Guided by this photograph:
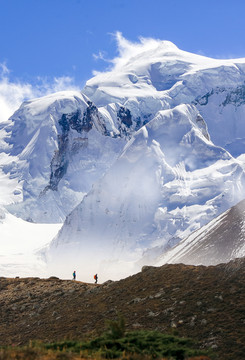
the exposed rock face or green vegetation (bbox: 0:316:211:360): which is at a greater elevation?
the exposed rock face

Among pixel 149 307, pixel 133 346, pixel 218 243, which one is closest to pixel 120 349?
pixel 133 346

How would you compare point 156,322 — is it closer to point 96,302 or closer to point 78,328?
point 78,328

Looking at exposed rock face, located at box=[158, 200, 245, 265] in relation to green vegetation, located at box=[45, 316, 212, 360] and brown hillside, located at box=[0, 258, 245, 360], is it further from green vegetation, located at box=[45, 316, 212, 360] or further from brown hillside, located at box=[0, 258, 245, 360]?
green vegetation, located at box=[45, 316, 212, 360]

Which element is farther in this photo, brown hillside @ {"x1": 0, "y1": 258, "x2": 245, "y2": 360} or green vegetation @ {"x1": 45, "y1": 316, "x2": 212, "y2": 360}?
brown hillside @ {"x1": 0, "y1": 258, "x2": 245, "y2": 360}

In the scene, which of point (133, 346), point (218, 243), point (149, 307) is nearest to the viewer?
point (133, 346)

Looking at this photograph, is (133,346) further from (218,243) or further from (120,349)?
(218,243)

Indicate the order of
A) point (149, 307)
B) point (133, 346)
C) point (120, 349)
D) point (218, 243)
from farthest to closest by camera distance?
point (218, 243)
point (149, 307)
point (133, 346)
point (120, 349)

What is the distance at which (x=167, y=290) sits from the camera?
44219 mm

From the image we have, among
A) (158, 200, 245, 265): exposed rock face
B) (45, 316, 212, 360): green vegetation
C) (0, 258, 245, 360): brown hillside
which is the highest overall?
(158, 200, 245, 265): exposed rock face

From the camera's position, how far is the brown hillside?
35.8 meters

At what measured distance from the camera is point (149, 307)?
4172 centimetres

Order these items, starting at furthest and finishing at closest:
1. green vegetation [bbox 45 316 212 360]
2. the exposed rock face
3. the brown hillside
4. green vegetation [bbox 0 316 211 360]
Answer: the exposed rock face, the brown hillside, green vegetation [bbox 45 316 212 360], green vegetation [bbox 0 316 211 360]

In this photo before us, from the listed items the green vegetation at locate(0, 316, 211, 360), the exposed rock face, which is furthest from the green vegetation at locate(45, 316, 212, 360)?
the exposed rock face

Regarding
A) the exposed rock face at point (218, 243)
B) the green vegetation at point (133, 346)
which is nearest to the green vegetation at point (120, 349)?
the green vegetation at point (133, 346)
